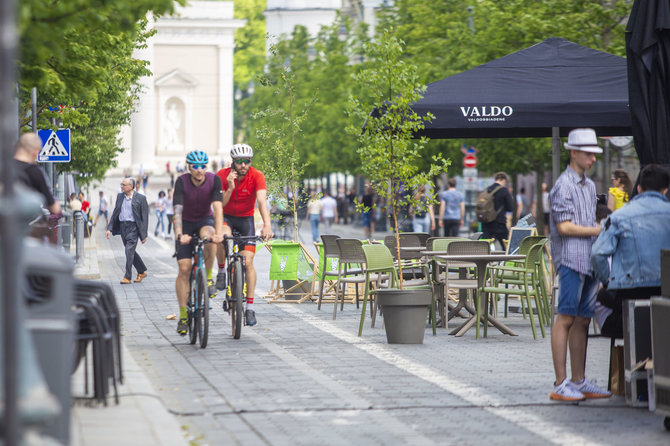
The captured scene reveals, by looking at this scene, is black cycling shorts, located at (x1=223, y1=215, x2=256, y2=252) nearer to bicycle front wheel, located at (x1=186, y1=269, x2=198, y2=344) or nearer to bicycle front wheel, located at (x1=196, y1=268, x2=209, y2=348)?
bicycle front wheel, located at (x1=186, y1=269, x2=198, y2=344)

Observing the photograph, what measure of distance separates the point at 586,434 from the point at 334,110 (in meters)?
45.4

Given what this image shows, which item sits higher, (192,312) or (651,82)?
(651,82)

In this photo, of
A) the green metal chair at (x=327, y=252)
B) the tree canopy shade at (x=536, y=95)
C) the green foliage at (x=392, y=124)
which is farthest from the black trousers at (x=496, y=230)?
the green foliage at (x=392, y=124)

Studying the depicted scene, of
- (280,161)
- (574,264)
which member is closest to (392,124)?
(574,264)

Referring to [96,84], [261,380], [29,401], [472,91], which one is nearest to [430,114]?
[472,91]

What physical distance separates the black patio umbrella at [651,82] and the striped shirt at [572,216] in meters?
0.96

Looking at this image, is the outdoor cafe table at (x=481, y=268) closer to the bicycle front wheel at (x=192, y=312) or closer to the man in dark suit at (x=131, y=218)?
the bicycle front wheel at (x=192, y=312)

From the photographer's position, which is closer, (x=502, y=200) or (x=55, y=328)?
(x=55, y=328)

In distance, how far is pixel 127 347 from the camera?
11508mm

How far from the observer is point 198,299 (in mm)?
11281

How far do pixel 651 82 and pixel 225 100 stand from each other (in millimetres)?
77892

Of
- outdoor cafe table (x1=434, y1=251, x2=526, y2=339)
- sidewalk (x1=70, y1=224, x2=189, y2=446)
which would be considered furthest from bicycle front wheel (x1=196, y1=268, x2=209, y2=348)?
outdoor cafe table (x1=434, y1=251, x2=526, y2=339)

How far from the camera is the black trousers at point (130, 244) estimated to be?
21219 millimetres

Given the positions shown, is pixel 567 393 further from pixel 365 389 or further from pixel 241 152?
pixel 241 152
